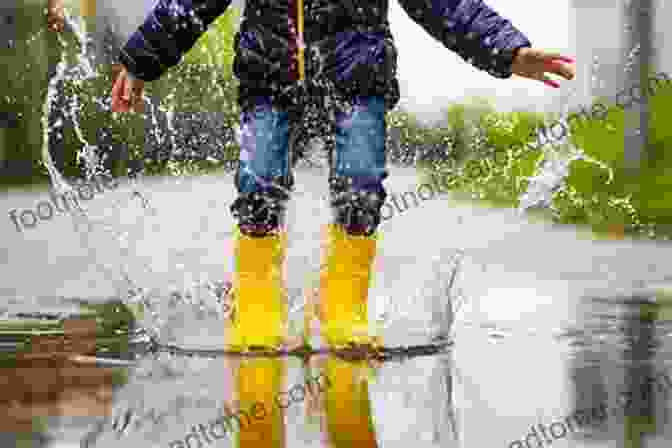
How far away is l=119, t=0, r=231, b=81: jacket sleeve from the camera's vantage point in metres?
6.82

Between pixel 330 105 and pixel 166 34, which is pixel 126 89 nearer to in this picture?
pixel 166 34

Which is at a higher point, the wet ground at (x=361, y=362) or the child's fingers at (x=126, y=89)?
the child's fingers at (x=126, y=89)

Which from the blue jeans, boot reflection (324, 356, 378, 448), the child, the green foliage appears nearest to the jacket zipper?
the child

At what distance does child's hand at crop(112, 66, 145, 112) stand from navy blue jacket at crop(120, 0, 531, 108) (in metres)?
0.35

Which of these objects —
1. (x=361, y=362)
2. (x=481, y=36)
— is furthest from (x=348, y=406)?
(x=481, y=36)

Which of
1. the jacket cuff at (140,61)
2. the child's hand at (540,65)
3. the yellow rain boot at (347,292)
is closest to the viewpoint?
the child's hand at (540,65)

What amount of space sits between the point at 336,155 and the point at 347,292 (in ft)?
1.56

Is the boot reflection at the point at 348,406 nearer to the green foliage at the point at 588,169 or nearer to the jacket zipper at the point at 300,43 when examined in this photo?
the jacket zipper at the point at 300,43

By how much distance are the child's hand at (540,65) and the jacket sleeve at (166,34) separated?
105 centimetres

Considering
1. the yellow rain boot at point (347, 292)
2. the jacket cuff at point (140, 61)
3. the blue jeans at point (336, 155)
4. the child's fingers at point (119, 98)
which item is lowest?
the yellow rain boot at point (347, 292)

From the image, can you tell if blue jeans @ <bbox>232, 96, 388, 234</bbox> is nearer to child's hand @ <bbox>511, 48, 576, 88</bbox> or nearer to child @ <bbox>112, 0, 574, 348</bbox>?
child @ <bbox>112, 0, 574, 348</bbox>

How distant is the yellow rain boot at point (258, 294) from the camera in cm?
668

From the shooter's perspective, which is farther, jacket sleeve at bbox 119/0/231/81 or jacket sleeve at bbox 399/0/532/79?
jacket sleeve at bbox 119/0/231/81

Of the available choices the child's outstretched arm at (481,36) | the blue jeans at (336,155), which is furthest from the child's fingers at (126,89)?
the child's outstretched arm at (481,36)
